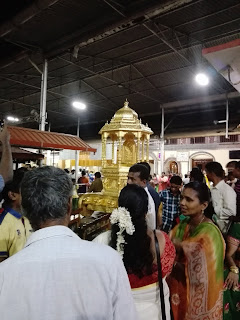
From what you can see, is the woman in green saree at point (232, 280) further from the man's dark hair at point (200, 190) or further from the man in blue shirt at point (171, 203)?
the man in blue shirt at point (171, 203)

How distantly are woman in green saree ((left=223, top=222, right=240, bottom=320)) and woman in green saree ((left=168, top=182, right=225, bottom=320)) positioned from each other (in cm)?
38

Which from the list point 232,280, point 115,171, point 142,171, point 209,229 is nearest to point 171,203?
point 142,171

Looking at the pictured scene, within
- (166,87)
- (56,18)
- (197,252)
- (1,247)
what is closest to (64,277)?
(1,247)

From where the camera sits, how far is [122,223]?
1.52m

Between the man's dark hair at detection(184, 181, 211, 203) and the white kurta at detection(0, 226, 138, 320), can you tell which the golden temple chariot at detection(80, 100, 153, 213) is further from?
the white kurta at detection(0, 226, 138, 320)

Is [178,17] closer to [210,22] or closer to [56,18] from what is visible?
[210,22]

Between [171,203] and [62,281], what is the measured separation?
323 cm

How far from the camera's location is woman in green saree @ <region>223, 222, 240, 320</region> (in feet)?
8.06

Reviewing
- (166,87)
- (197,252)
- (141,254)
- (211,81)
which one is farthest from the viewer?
(166,87)

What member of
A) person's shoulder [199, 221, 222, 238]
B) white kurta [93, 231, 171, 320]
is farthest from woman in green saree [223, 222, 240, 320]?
white kurta [93, 231, 171, 320]

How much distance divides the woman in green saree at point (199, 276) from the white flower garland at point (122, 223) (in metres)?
0.87

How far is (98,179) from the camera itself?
26.8ft

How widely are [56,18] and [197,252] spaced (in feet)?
20.8

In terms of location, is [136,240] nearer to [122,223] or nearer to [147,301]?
[122,223]
